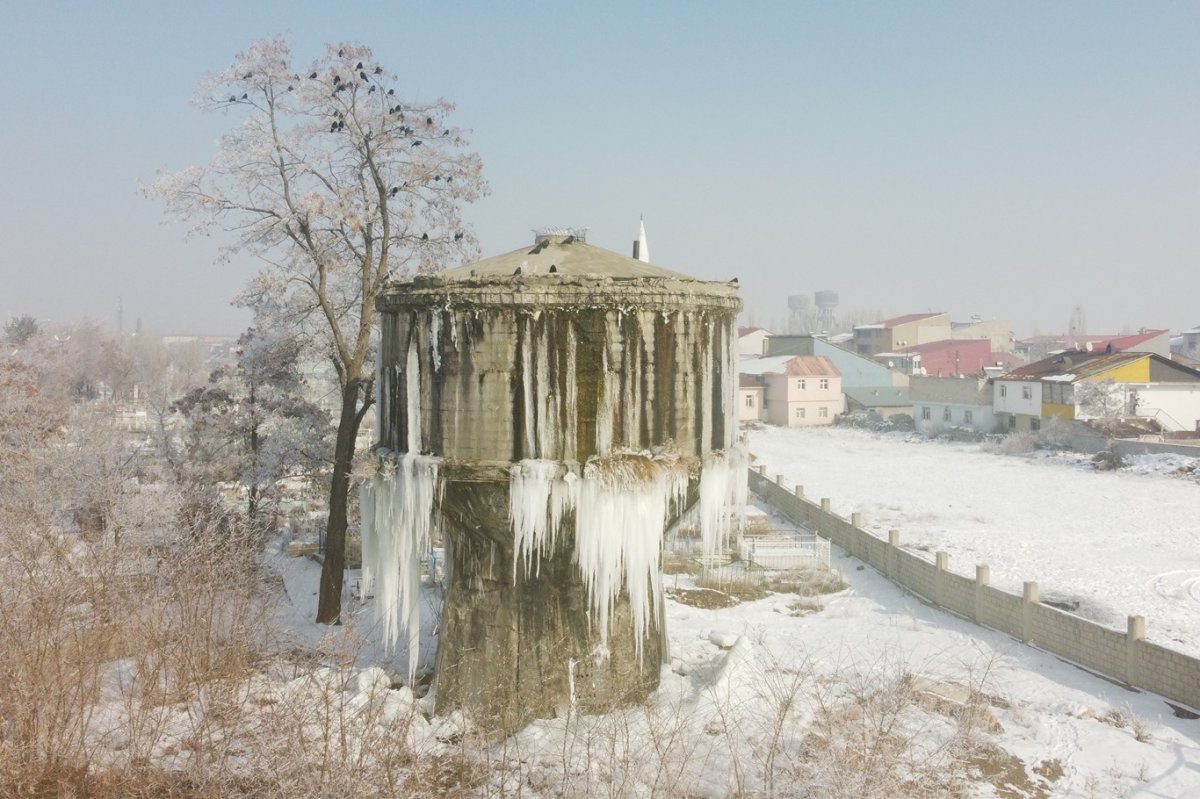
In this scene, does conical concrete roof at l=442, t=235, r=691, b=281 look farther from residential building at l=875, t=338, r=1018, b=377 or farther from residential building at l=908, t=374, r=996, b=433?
residential building at l=875, t=338, r=1018, b=377

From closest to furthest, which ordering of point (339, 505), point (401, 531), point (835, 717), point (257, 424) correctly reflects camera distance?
point (835, 717), point (401, 531), point (339, 505), point (257, 424)

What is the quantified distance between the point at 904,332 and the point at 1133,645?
74.8 meters

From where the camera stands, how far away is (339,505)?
16969 millimetres

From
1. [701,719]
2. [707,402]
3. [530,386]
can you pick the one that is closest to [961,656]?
[701,719]

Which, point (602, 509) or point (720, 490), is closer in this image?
point (602, 509)

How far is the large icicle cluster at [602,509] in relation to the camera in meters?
11.0

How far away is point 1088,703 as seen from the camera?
43.1 ft

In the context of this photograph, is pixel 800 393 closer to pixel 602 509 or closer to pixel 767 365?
pixel 767 365

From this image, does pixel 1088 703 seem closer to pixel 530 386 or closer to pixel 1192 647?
pixel 1192 647

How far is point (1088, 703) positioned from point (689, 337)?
27.4 feet

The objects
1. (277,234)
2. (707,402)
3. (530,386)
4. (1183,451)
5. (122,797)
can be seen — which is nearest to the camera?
(122,797)

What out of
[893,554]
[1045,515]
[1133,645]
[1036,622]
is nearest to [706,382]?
[1133,645]

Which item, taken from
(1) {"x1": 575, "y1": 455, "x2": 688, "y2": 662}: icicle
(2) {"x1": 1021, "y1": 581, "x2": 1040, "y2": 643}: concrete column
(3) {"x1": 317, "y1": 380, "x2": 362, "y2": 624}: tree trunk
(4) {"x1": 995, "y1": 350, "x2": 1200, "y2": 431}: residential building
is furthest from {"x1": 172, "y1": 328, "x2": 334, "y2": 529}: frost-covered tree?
(4) {"x1": 995, "y1": 350, "x2": 1200, "y2": 431}: residential building

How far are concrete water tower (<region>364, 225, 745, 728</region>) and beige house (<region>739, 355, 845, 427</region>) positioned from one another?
4407 centimetres
